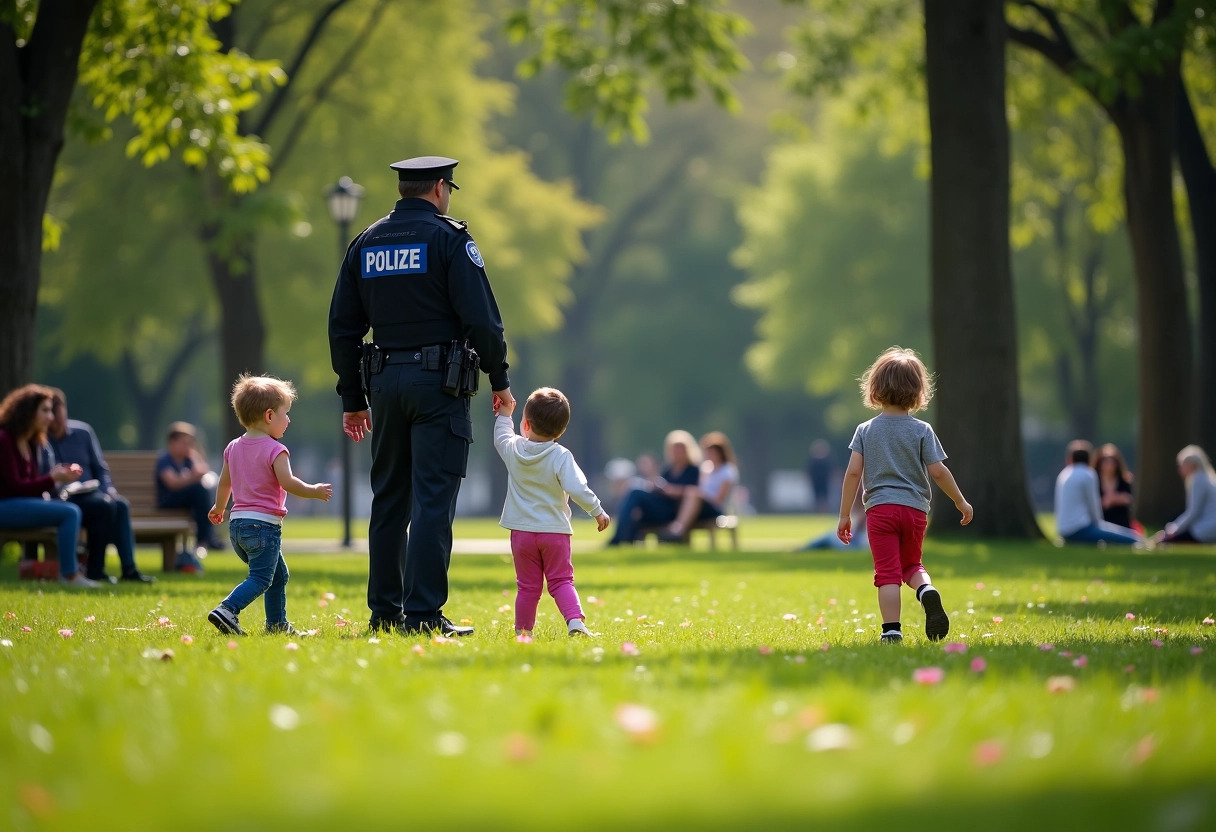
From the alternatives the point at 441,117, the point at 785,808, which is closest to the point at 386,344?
the point at 785,808

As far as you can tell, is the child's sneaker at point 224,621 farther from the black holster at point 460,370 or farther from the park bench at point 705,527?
the park bench at point 705,527

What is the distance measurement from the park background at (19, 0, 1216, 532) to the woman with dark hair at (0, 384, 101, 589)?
4.14 metres

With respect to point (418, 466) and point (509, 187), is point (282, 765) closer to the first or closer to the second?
point (418, 466)

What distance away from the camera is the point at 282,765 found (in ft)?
11.4

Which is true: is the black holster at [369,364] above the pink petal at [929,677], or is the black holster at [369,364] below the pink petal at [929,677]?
above

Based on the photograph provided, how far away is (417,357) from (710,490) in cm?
1248

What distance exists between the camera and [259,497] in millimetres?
7621

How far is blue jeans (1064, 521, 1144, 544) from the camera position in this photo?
17891mm

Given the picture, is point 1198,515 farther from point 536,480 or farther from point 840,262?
point 840,262

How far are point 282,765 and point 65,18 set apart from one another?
36.1 ft

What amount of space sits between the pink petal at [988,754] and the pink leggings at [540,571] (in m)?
3.92

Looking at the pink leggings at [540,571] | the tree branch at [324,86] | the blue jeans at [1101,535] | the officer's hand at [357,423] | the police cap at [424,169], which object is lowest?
the blue jeans at [1101,535]

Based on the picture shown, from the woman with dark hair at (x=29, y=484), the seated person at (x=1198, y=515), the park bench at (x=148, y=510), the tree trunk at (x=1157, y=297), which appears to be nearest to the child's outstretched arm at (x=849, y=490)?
the woman with dark hair at (x=29, y=484)

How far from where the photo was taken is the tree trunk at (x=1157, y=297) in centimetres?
2106
